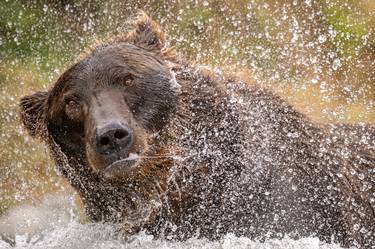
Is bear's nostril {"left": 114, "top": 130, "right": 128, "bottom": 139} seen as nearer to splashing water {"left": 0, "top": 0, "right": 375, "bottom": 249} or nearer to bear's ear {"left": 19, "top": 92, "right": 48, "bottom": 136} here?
bear's ear {"left": 19, "top": 92, "right": 48, "bottom": 136}

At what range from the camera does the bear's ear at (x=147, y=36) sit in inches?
207

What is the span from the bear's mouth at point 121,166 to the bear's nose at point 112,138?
0.10 m

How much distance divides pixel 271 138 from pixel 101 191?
1.22 meters

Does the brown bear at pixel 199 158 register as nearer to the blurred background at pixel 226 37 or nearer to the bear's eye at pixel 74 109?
the bear's eye at pixel 74 109

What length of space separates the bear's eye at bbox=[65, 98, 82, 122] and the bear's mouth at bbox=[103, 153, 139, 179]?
1.48 ft

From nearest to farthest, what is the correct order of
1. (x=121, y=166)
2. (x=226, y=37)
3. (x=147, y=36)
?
(x=121, y=166) → (x=147, y=36) → (x=226, y=37)

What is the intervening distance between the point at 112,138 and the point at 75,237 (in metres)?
1.48

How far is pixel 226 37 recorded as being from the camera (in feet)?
33.9

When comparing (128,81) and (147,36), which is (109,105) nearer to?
(128,81)

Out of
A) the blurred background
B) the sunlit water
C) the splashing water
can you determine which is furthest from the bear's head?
the blurred background

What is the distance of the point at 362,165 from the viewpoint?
5152mm

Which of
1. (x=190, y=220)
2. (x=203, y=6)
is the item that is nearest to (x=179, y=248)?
(x=190, y=220)

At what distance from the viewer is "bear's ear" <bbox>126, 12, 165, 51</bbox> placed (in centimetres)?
526

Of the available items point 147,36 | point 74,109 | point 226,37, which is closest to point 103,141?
point 74,109
